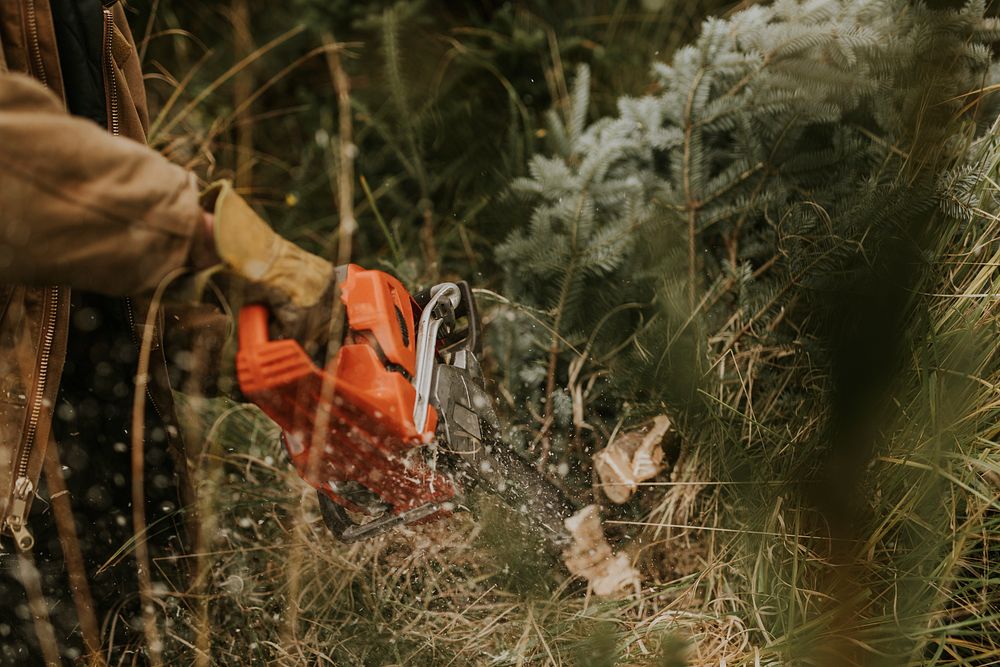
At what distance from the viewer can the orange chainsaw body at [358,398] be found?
1.26 m

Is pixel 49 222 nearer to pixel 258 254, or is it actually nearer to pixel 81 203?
pixel 81 203

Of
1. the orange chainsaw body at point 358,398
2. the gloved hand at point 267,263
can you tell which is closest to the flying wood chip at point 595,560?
the orange chainsaw body at point 358,398

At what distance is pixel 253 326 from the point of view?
1.28 m

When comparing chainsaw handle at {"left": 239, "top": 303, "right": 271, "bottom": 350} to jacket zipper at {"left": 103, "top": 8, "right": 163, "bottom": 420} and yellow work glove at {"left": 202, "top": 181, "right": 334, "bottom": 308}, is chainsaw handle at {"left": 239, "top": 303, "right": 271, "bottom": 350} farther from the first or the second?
jacket zipper at {"left": 103, "top": 8, "right": 163, "bottom": 420}

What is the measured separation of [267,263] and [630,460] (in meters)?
1.22

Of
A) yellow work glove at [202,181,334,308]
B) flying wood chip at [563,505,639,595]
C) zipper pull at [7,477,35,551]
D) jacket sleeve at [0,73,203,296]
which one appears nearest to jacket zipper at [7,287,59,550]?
zipper pull at [7,477,35,551]

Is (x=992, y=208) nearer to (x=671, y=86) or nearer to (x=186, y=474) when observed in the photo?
(x=671, y=86)

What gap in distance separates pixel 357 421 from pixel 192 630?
1.10 m

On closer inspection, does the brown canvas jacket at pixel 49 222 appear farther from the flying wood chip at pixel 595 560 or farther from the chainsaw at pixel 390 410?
the flying wood chip at pixel 595 560

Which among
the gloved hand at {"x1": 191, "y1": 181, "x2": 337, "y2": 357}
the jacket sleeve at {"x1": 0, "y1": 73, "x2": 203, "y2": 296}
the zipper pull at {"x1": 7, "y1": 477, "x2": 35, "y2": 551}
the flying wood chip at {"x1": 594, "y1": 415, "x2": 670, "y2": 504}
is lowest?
the flying wood chip at {"x1": 594, "y1": 415, "x2": 670, "y2": 504}

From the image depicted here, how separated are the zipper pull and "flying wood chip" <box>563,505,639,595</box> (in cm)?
126

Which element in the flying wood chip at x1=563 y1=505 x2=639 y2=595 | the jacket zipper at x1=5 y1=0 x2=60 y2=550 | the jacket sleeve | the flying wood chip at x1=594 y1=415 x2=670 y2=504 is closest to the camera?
the jacket sleeve

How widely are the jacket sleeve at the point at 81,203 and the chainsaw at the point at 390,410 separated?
0.67 feet

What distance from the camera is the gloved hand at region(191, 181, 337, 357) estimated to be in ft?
4.10
